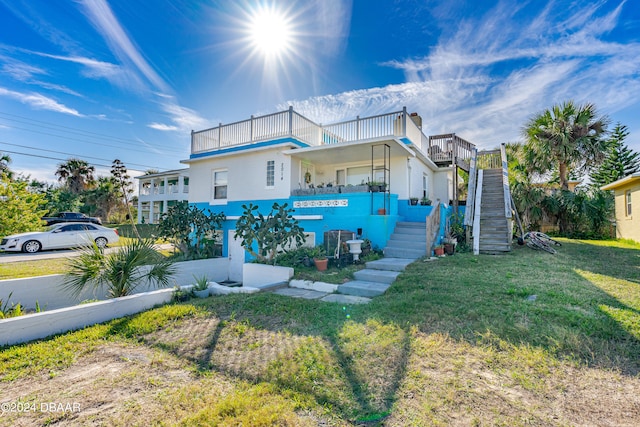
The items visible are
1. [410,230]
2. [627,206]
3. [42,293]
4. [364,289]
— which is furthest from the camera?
[627,206]

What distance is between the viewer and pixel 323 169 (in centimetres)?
1398

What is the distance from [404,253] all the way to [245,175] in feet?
27.1

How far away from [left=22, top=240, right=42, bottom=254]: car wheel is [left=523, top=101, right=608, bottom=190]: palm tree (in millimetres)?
27567

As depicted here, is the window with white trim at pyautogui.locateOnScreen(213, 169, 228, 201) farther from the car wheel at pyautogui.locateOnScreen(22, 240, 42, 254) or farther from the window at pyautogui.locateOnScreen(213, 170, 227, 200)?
the car wheel at pyautogui.locateOnScreen(22, 240, 42, 254)

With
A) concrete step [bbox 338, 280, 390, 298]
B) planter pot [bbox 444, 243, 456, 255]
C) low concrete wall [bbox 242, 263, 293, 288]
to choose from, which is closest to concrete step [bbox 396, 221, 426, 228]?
planter pot [bbox 444, 243, 456, 255]

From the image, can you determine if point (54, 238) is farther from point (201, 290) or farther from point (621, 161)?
point (621, 161)

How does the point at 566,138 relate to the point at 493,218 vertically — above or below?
above

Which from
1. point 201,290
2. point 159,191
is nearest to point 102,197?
point 159,191

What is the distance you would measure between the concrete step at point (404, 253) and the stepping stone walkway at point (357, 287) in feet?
3.09

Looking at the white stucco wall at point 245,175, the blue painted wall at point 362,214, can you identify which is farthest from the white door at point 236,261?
the blue painted wall at point 362,214

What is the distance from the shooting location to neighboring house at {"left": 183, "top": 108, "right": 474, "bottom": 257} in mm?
10336

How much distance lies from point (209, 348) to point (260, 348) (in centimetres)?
69

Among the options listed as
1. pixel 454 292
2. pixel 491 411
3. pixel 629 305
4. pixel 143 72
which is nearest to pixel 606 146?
pixel 629 305

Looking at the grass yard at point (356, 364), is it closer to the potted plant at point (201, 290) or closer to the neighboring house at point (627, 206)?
the potted plant at point (201, 290)
